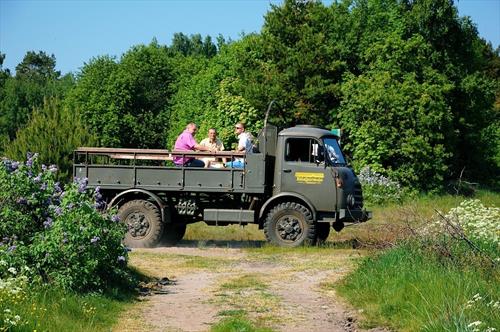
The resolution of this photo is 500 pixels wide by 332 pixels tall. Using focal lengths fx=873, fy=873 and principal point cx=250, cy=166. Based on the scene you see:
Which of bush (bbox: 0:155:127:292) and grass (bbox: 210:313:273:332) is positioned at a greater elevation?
bush (bbox: 0:155:127:292)

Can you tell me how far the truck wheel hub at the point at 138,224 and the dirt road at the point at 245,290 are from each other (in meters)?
0.84

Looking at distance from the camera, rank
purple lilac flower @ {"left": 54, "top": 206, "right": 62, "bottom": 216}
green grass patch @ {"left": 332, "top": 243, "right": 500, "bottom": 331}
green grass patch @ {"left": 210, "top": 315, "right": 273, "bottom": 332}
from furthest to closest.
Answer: purple lilac flower @ {"left": 54, "top": 206, "right": 62, "bottom": 216}, green grass patch @ {"left": 210, "top": 315, "right": 273, "bottom": 332}, green grass patch @ {"left": 332, "top": 243, "right": 500, "bottom": 331}

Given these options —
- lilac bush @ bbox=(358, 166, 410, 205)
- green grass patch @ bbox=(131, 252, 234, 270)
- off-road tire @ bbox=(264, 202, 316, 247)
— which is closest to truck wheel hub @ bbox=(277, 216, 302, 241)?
off-road tire @ bbox=(264, 202, 316, 247)

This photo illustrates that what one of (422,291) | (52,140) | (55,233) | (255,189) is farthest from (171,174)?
(52,140)

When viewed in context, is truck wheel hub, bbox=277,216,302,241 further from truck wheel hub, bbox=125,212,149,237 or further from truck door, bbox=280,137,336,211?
truck wheel hub, bbox=125,212,149,237

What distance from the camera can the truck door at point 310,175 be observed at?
1897cm

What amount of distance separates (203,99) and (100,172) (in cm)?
3187

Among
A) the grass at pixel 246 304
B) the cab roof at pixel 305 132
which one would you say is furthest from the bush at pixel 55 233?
the cab roof at pixel 305 132

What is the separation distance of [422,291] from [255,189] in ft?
29.3

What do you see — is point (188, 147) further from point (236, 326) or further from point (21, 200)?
point (236, 326)

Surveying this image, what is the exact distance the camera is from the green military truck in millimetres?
19016

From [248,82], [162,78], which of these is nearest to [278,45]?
[248,82]

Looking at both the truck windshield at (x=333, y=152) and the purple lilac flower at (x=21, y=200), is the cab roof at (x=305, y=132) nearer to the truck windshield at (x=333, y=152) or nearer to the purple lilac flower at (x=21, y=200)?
the truck windshield at (x=333, y=152)

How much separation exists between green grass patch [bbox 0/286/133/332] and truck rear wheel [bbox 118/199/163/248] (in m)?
8.03
